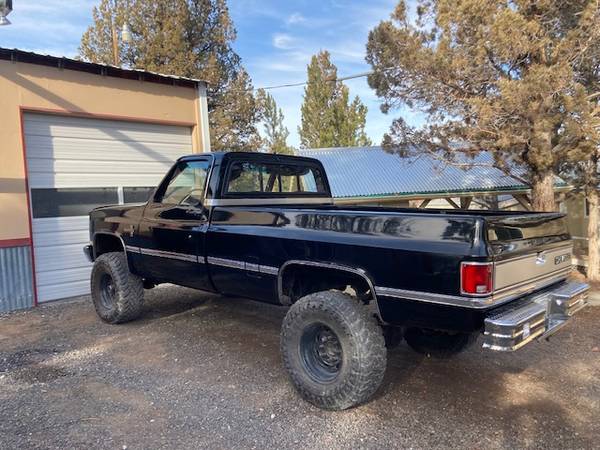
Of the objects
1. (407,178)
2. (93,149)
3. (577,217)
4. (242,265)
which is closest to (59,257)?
(93,149)

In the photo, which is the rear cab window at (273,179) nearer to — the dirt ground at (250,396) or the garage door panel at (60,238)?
the dirt ground at (250,396)

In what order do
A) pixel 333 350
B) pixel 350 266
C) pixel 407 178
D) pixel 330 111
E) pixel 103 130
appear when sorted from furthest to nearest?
pixel 330 111
pixel 407 178
pixel 103 130
pixel 333 350
pixel 350 266

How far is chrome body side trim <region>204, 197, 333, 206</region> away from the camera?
450cm

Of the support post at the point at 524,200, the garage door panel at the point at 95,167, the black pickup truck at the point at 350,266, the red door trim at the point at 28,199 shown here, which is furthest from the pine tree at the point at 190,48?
the black pickup truck at the point at 350,266

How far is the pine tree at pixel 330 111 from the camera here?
29.6m

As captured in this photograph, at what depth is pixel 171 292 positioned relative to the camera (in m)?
7.86

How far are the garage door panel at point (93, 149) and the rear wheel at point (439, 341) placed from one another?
6.38 m

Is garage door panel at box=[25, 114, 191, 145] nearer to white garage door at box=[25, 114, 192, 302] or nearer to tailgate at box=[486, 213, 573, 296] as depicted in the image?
white garage door at box=[25, 114, 192, 302]

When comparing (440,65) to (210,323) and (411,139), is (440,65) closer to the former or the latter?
(411,139)

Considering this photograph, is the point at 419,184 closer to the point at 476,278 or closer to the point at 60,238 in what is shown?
the point at 60,238

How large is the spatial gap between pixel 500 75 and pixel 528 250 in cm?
521

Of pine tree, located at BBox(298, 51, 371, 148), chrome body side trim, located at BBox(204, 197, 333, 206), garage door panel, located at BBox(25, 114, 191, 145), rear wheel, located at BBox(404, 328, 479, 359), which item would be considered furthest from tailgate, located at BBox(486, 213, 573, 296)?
pine tree, located at BBox(298, 51, 371, 148)

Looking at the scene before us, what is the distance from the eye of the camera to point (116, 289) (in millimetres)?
5680

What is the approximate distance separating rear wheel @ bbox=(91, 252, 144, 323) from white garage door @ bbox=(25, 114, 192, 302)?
2102 millimetres
